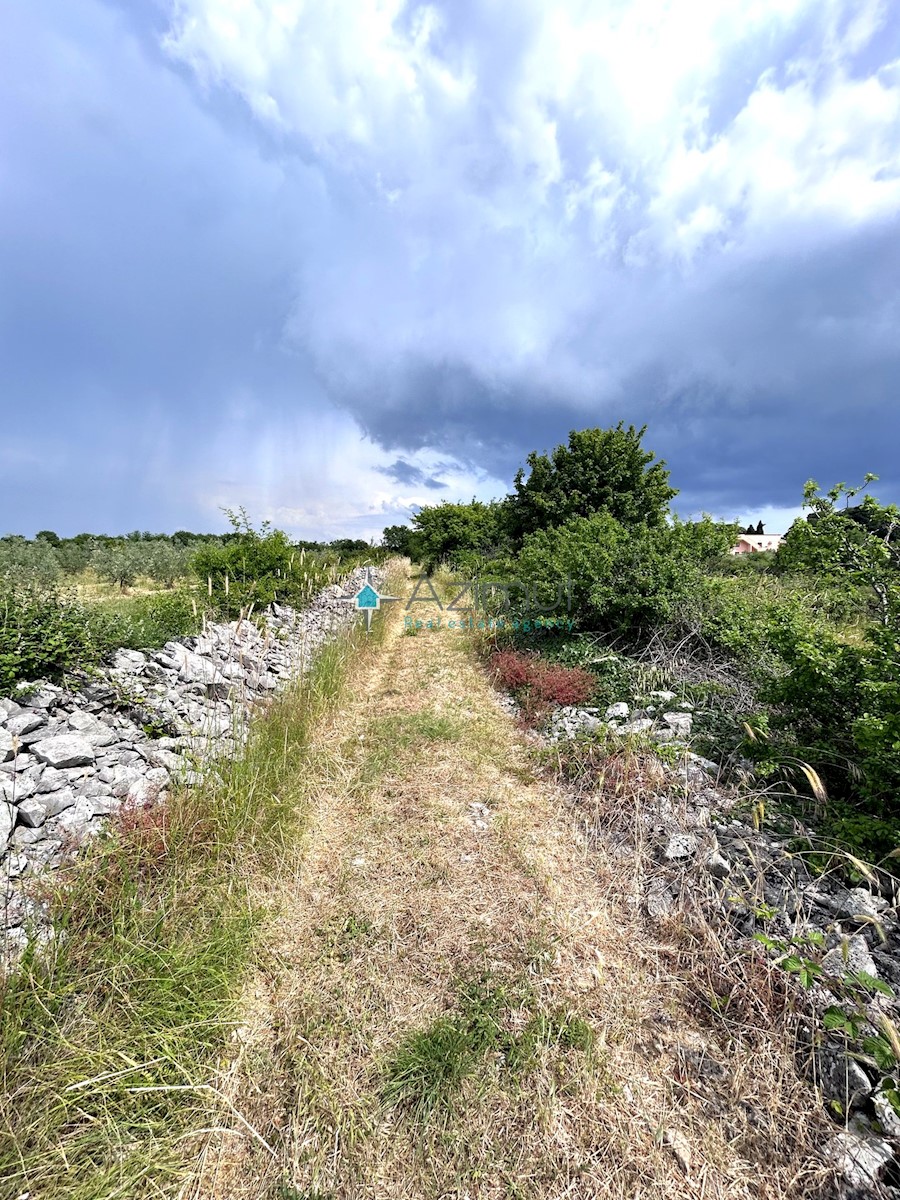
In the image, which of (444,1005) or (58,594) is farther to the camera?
(58,594)

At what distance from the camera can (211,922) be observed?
2227 mm

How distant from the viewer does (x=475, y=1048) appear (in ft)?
5.93

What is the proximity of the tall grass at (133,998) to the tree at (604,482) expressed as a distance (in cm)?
1151

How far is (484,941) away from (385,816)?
1264 mm

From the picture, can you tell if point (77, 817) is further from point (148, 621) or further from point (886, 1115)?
point (886, 1115)

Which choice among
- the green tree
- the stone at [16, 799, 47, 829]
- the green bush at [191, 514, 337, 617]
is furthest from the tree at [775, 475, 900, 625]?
the green tree

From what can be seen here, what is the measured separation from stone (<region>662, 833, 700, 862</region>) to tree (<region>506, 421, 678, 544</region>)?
10.5 m

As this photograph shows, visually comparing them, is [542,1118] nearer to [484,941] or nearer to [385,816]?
[484,941]

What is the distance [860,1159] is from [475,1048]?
54.1 inches

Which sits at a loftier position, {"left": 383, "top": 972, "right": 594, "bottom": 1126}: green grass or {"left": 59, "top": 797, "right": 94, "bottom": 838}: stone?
{"left": 59, "top": 797, "right": 94, "bottom": 838}: stone

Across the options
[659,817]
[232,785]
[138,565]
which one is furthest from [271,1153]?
[138,565]

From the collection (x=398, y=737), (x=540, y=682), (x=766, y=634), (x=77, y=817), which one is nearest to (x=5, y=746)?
(x=77, y=817)

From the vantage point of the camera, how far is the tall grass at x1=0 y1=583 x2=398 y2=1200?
1443mm

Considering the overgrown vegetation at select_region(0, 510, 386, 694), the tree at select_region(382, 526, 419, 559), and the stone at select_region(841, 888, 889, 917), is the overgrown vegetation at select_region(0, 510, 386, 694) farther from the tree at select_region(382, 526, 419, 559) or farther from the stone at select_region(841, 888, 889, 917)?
the tree at select_region(382, 526, 419, 559)
